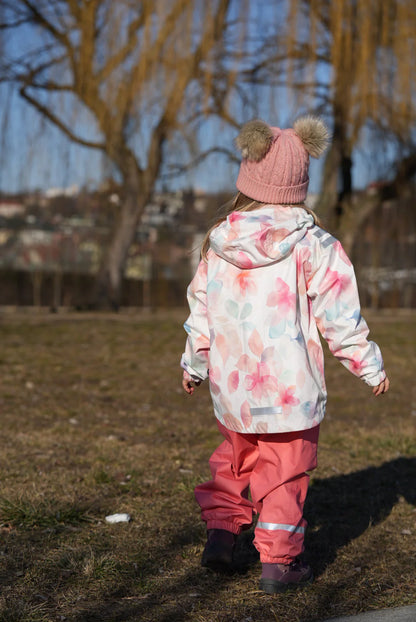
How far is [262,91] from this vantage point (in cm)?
898

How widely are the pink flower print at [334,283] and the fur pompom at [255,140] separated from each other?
473 millimetres

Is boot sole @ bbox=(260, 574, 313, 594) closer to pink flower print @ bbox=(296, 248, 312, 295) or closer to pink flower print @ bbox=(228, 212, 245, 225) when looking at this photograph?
pink flower print @ bbox=(296, 248, 312, 295)

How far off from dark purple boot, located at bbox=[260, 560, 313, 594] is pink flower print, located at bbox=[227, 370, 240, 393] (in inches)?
22.8

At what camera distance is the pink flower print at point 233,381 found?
2723 millimetres

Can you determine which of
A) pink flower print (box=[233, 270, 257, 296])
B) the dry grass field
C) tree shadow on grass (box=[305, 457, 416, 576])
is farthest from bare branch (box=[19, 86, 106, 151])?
pink flower print (box=[233, 270, 257, 296])

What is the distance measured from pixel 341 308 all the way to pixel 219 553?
0.92m

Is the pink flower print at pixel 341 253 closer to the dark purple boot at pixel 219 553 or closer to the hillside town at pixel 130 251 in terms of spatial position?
the dark purple boot at pixel 219 553

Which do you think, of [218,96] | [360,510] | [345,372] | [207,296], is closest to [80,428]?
[360,510]

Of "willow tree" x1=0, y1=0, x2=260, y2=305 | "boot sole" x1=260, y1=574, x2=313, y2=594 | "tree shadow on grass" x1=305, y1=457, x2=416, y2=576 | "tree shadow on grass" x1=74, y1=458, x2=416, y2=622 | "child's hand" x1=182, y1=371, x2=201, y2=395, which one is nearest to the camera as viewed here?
"tree shadow on grass" x1=74, y1=458, x2=416, y2=622

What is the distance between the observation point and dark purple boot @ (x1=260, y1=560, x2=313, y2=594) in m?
2.63

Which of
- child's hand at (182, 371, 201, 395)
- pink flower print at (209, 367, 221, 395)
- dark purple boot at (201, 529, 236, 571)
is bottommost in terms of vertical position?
dark purple boot at (201, 529, 236, 571)

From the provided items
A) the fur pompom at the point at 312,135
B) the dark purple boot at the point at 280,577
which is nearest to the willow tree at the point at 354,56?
the fur pompom at the point at 312,135

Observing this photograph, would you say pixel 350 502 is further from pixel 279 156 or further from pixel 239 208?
pixel 279 156

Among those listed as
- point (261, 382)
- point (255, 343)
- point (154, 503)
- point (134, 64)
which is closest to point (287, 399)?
point (261, 382)
